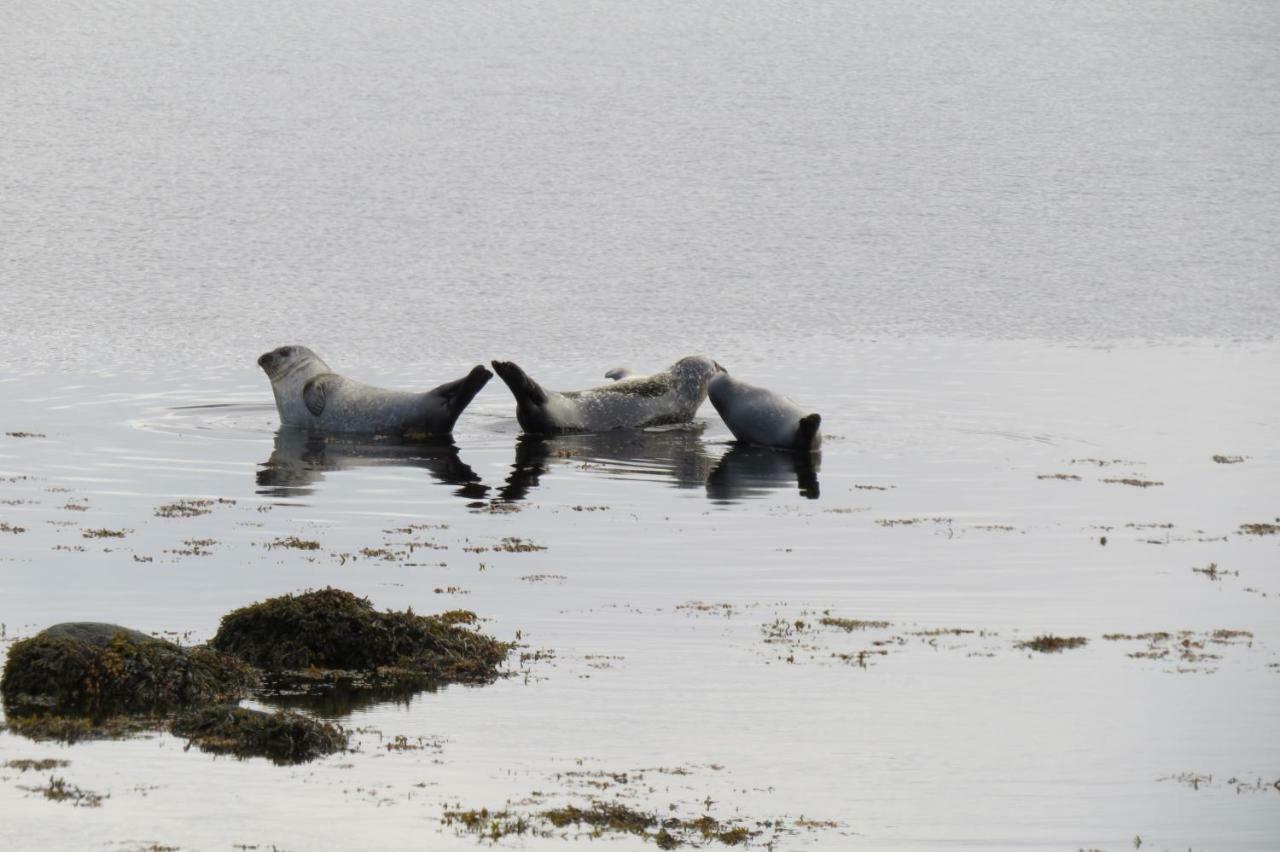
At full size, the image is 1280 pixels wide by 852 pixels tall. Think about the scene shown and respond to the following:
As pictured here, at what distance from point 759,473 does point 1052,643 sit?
857 cm

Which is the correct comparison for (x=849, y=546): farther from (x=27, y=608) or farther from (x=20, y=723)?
(x=20, y=723)

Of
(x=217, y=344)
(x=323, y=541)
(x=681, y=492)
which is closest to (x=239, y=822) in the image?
(x=323, y=541)

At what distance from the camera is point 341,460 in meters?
22.7

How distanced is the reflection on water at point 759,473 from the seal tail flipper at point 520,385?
7.41ft

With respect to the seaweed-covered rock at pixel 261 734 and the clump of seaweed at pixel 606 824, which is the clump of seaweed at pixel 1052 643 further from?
the seaweed-covered rock at pixel 261 734

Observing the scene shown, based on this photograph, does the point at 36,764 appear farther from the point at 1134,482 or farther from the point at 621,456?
the point at 1134,482

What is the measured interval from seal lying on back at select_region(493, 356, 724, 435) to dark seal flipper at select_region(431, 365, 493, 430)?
288 mm

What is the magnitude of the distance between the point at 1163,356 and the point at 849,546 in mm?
18035

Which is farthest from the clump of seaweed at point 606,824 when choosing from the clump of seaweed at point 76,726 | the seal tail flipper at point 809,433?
the seal tail flipper at point 809,433

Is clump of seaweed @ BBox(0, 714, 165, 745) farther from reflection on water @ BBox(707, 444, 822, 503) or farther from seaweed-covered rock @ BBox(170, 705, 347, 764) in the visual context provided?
reflection on water @ BBox(707, 444, 822, 503)

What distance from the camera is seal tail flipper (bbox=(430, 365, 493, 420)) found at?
78.3 feet

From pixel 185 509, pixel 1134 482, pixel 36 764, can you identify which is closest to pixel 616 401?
pixel 1134 482

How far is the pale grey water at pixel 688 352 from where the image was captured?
11203 millimetres

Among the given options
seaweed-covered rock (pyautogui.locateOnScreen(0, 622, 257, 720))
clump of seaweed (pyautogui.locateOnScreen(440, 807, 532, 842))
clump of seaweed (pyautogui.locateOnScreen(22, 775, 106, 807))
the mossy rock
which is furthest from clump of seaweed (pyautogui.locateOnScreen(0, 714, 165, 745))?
clump of seaweed (pyautogui.locateOnScreen(440, 807, 532, 842))
